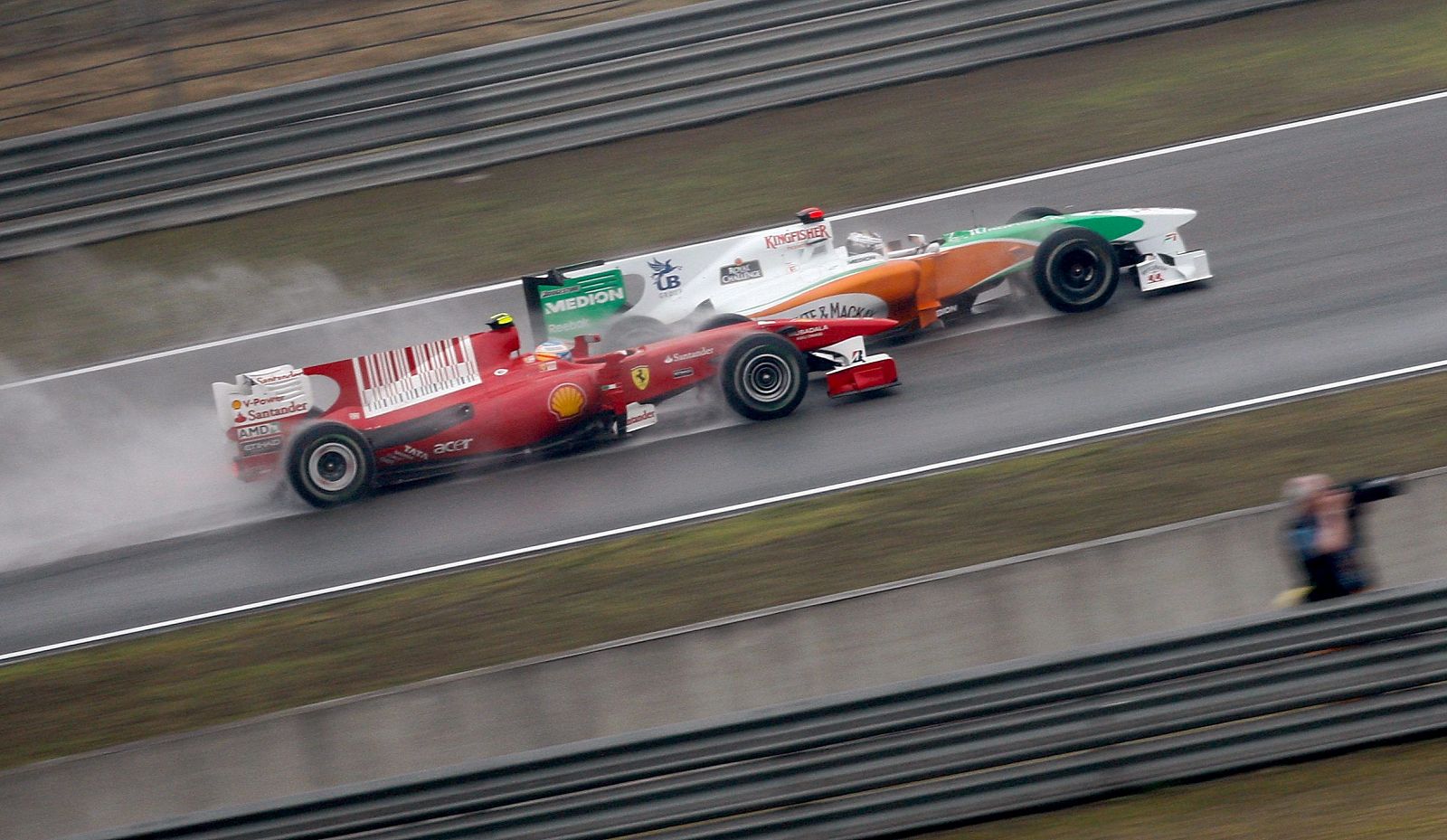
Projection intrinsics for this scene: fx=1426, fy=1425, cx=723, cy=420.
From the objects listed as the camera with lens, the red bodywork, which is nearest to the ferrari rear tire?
the red bodywork

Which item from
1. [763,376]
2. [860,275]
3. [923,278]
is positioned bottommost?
[763,376]

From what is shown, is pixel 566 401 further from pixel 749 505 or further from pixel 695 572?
pixel 695 572

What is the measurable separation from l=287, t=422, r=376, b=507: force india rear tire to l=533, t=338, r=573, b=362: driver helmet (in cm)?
138

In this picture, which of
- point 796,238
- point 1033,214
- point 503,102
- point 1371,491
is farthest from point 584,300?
point 1371,491

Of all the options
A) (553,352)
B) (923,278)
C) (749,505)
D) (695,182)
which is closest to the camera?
(749,505)

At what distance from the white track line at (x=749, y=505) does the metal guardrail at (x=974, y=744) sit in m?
3.60

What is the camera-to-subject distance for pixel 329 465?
33.0ft

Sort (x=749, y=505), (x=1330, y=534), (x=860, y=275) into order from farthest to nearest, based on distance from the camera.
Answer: (x=860, y=275), (x=749, y=505), (x=1330, y=534)

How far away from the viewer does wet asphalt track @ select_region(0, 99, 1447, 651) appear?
9758mm

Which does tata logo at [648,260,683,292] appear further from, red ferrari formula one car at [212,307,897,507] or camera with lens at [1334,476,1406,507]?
camera with lens at [1334,476,1406,507]

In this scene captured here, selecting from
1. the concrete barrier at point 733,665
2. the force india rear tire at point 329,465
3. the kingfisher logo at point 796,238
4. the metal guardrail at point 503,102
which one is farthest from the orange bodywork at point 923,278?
the metal guardrail at point 503,102

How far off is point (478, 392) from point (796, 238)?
8.95 feet

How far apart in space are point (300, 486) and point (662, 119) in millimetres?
5996

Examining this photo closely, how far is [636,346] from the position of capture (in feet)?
35.1
